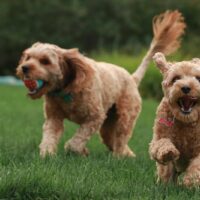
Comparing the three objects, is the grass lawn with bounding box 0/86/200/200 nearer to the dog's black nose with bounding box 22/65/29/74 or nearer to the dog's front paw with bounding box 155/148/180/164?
the dog's front paw with bounding box 155/148/180/164

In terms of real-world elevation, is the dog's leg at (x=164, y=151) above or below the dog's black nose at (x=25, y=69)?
above

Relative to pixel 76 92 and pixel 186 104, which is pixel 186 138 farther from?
pixel 76 92

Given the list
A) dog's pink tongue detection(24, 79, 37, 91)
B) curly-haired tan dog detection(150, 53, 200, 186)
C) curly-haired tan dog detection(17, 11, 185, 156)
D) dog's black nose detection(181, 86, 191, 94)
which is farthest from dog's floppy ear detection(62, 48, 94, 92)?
dog's black nose detection(181, 86, 191, 94)

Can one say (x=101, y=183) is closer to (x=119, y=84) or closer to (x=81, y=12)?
(x=119, y=84)

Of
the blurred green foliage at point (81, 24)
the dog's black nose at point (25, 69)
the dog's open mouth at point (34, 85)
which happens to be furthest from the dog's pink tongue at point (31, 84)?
Result: the blurred green foliage at point (81, 24)

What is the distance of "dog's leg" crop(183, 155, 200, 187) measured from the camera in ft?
21.8

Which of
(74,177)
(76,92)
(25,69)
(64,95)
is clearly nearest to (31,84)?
(25,69)

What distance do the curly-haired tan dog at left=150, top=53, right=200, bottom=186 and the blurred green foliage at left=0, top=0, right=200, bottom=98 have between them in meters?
26.4

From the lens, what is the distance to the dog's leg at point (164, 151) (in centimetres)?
664

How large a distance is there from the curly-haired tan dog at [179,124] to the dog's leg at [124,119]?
10.7 ft

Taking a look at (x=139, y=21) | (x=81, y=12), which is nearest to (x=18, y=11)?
(x=81, y=12)

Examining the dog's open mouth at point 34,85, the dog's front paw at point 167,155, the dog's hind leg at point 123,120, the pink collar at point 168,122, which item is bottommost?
the dog's hind leg at point 123,120

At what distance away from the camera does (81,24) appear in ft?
118

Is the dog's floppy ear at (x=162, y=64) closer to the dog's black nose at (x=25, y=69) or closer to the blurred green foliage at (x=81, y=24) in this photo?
the dog's black nose at (x=25, y=69)
